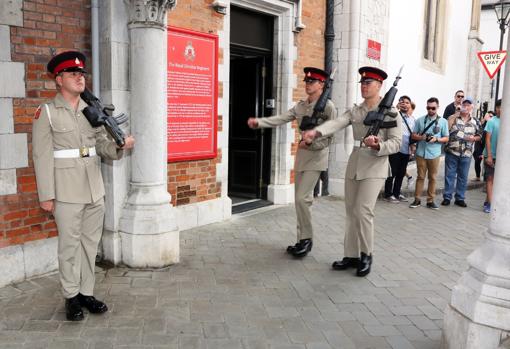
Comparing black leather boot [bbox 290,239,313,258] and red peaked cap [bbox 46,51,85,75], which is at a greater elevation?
red peaked cap [bbox 46,51,85,75]

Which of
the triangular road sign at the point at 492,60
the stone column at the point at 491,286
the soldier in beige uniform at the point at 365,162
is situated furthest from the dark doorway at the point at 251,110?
the triangular road sign at the point at 492,60

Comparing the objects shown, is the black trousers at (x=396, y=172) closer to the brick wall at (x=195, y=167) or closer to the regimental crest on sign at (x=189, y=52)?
the brick wall at (x=195, y=167)

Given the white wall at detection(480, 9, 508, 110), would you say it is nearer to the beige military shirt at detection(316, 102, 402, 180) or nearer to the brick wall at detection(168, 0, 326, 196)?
the brick wall at detection(168, 0, 326, 196)

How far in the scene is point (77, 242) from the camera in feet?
12.6

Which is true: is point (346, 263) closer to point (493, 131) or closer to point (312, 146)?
point (312, 146)

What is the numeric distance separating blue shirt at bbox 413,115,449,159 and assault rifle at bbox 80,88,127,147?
20.6 ft

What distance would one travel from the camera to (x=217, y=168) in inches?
280

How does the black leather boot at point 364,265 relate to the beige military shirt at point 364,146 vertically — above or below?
below

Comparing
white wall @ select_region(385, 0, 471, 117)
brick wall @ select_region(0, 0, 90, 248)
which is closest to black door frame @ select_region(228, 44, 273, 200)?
brick wall @ select_region(0, 0, 90, 248)

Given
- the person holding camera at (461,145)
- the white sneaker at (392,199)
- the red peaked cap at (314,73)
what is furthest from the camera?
the white sneaker at (392,199)

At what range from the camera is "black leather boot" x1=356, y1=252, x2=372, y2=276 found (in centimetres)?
504

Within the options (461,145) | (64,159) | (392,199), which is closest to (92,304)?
(64,159)

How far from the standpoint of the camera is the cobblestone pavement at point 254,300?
359 centimetres

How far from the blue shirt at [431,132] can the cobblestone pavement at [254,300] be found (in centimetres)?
246
